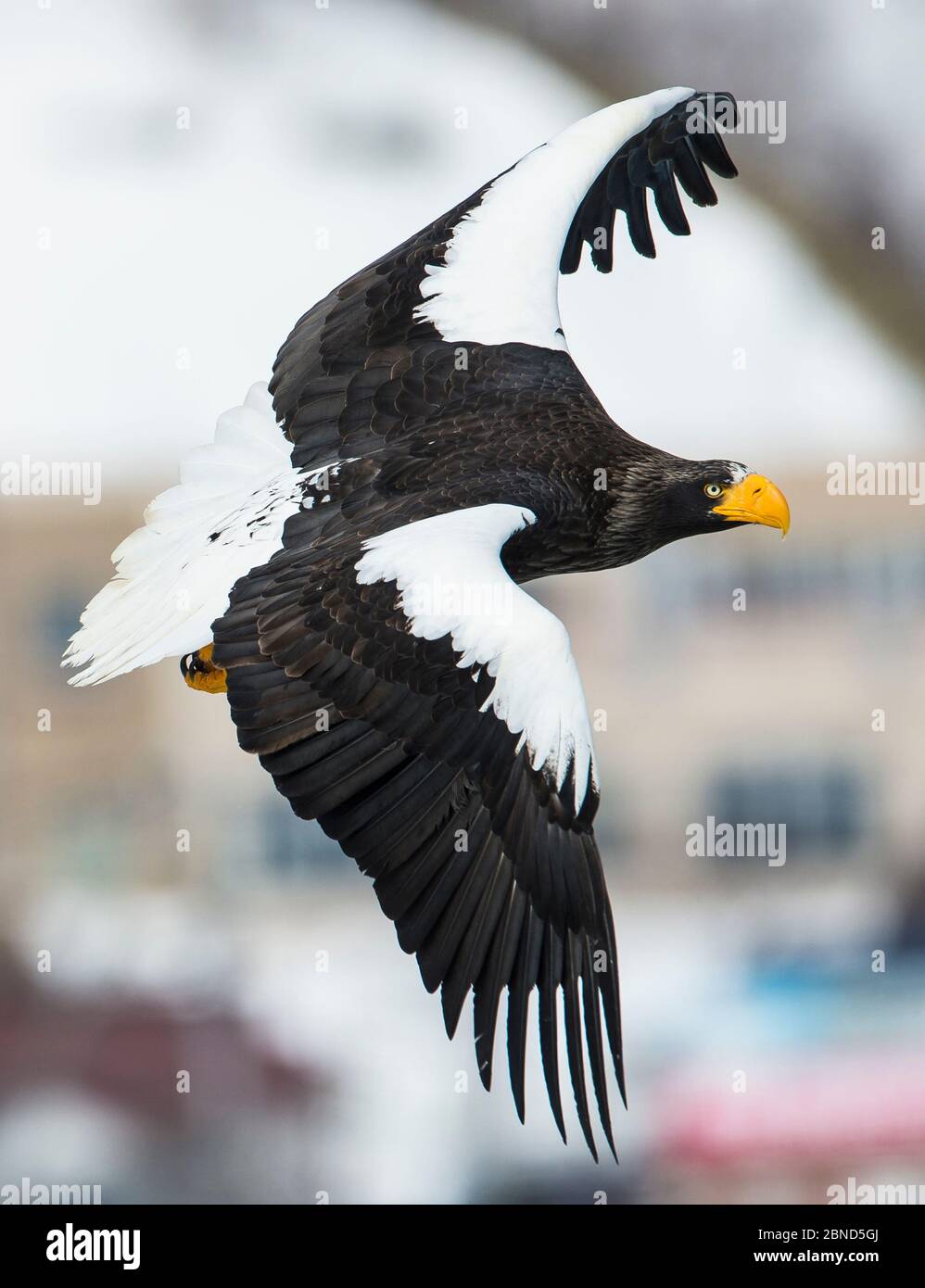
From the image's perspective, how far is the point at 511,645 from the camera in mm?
2527

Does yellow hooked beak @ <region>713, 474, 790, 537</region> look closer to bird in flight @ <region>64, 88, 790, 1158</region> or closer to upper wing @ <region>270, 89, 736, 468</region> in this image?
bird in flight @ <region>64, 88, 790, 1158</region>

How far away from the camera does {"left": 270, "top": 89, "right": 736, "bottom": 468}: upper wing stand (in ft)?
10.4

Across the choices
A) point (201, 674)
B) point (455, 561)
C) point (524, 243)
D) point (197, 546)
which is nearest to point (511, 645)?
point (455, 561)

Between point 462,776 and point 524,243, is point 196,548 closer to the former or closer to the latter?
point 462,776

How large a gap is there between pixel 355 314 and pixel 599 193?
698 mm

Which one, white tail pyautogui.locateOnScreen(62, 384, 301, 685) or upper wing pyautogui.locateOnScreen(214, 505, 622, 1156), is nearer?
upper wing pyautogui.locateOnScreen(214, 505, 622, 1156)

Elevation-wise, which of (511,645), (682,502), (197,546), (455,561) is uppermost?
(682,502)

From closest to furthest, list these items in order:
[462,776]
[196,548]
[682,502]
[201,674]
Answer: [462,776] → [196,548] → [201,674] → [682,502]

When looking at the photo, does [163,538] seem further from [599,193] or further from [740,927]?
[740,927]

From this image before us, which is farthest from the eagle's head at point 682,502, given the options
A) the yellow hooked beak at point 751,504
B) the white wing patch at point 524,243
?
the white wing patch at point 524,243

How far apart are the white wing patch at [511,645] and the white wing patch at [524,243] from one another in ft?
2.68

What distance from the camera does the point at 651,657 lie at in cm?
1223

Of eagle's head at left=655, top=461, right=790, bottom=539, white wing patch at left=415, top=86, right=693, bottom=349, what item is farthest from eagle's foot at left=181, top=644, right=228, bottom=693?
eagle's head at left=655, top=461, right=790, bottom=539

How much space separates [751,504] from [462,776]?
1121 mm
